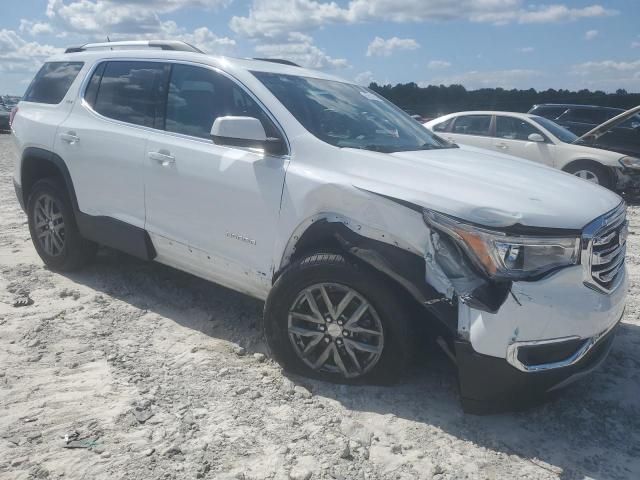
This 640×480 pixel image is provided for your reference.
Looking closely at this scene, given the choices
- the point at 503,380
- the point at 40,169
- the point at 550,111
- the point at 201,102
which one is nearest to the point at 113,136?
the point at 201,102

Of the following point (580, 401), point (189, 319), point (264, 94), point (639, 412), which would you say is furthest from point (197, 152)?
point (639, 412)

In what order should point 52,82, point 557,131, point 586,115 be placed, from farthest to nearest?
point 586,115 < point 557,131 < point 52,82

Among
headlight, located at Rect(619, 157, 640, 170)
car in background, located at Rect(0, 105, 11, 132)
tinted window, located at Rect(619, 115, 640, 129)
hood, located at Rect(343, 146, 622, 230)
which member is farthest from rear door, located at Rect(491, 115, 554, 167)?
car in background, located at Rect(0, 105, 11, 132)

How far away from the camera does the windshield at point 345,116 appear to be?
3.54 m

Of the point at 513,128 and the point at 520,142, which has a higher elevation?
the point at 513,128

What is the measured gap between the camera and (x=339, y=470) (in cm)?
265

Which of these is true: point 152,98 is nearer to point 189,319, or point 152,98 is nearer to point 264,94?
point 264,94

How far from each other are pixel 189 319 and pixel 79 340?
0.75 meters

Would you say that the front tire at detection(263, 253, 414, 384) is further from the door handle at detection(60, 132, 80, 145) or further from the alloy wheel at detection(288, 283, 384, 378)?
the door handle at detection(60, 132, 80, 145)

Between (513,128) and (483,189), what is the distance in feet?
27.6

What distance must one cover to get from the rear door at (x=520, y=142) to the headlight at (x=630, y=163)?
112cm

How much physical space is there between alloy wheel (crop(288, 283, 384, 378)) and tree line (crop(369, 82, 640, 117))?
20975mm

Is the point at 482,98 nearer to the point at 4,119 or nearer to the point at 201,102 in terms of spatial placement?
the point at 4,119

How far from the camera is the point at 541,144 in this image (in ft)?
33.9
